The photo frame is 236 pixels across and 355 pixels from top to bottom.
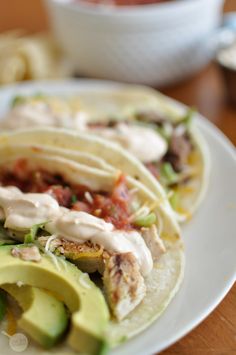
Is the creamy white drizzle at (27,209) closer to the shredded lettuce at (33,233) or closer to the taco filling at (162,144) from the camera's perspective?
the shredded lettuce at (33,233)

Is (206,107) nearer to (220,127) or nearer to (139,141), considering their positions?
(220,127)

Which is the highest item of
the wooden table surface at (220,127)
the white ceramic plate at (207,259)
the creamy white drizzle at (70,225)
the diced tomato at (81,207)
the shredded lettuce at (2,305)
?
the creamy white drizzle at (70,225)

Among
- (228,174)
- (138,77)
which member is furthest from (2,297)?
(138,77)

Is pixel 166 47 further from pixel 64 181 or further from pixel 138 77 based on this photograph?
pixel 64 181

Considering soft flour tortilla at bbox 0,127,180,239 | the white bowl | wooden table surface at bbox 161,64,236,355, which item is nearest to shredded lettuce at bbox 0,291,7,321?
wooden table surface at bbox 161,64,236,355

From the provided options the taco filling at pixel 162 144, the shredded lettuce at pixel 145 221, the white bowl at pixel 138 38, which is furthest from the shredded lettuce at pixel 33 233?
the white bowl at pixel 138 38

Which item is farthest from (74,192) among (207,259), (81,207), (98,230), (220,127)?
(220,127)
